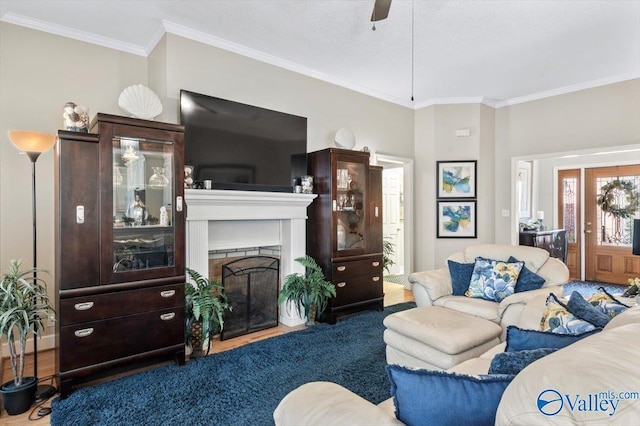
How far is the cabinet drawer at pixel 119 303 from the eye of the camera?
8.20 feet

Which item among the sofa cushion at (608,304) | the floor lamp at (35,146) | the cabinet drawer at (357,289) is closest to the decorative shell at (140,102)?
the floor lamp at (35,146)

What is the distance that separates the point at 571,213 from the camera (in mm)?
6887

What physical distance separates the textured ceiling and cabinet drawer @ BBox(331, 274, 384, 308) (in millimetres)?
2557

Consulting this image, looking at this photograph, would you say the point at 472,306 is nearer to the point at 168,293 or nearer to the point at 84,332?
the point at 168,293

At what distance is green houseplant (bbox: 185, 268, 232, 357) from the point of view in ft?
9.60

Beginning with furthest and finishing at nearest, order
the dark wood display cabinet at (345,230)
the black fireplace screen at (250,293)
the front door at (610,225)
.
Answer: the front door at (610,225), the dark wood display cabinet at (345,230), the black fireplace screen at (250,293)

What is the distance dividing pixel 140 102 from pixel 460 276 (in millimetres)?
3336

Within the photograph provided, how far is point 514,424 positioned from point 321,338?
2894mm

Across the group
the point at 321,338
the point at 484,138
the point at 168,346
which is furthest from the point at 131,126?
the point at 484,138

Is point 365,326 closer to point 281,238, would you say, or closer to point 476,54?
point 281,238

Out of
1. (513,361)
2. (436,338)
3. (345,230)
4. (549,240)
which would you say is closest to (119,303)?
(436,338)

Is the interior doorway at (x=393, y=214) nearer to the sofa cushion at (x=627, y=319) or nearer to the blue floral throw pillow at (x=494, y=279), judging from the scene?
the blue floral throw pillow at (x=494, y=279)

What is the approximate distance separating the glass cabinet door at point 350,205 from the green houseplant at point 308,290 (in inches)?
17.1

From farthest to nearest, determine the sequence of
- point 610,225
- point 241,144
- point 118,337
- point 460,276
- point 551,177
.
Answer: point 551,177, point 610,225, point 241,144, point 460,276, point 118,337
